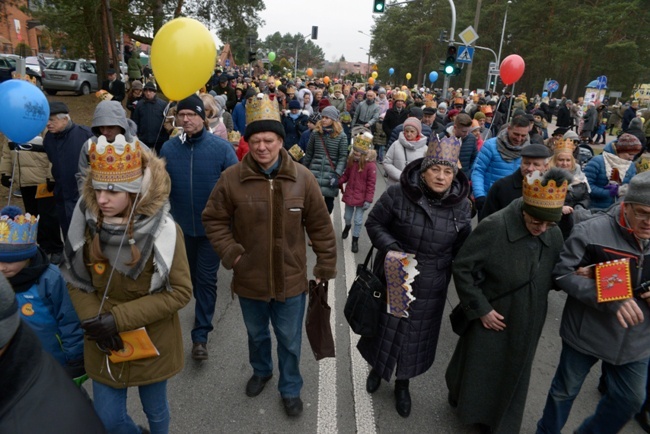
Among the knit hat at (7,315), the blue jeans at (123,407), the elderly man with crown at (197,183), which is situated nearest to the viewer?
the knit hat at (7,315)

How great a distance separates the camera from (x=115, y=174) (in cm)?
223

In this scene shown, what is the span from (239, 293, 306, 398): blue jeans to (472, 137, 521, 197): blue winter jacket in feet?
9.67

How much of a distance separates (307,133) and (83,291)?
19.2 feet

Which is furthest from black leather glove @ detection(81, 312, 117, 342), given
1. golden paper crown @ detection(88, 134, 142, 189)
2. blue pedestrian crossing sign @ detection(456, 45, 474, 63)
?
blue pedestrian crossing sign @ detection(456, 45, 474, 63)

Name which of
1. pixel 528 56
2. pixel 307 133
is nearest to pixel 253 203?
pixel 307 133

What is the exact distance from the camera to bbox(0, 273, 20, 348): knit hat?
1097 millimetres

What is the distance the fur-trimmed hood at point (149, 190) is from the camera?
7.53 ft

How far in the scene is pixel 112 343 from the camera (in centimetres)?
223

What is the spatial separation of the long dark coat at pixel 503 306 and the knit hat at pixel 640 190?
0.47 metres

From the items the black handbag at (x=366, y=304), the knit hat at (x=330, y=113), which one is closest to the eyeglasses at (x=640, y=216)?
the black handbag at (x=366, y=304)

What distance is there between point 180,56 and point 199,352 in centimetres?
241

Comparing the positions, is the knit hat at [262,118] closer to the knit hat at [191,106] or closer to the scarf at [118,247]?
the knit hat at [191,106]

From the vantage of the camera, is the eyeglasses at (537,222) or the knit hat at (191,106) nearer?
the eyeglasses at (537,222)

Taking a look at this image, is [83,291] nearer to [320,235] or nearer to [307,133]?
[320,235]
